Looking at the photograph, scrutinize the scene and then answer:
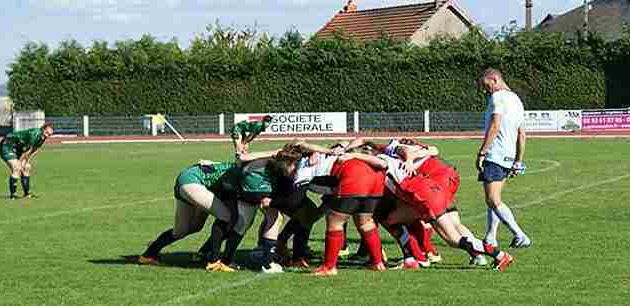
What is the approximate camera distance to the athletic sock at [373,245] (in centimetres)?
1134

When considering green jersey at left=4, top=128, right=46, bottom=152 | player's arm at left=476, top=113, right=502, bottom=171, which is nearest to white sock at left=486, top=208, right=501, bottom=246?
player's arm at left=476, top=113, right=502, bottom=171

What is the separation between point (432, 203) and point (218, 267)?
220 cm

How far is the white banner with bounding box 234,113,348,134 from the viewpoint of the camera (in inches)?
2266

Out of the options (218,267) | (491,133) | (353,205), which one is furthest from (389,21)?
(353,205)

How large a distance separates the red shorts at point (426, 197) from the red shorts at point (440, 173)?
131 millimetres

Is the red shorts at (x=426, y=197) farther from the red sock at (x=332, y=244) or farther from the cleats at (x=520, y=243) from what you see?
the cleats at (x=520, y=243)

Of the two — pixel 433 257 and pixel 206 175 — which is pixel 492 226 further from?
pixel 206 175

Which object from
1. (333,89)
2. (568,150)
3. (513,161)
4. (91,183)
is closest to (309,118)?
(333,89)

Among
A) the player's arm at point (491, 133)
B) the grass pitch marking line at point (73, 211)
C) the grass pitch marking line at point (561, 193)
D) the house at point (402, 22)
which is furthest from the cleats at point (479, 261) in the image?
the house at point (402, 22)

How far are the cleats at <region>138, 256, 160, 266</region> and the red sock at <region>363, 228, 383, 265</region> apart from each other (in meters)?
2.27

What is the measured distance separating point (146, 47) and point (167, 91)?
3.40m

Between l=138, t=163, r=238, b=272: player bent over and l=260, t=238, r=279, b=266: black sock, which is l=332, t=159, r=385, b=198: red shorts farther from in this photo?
l=138, t=163, r=238, b=272: player bent over

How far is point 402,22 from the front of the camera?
237ft

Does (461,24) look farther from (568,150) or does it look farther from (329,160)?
(329,160)
